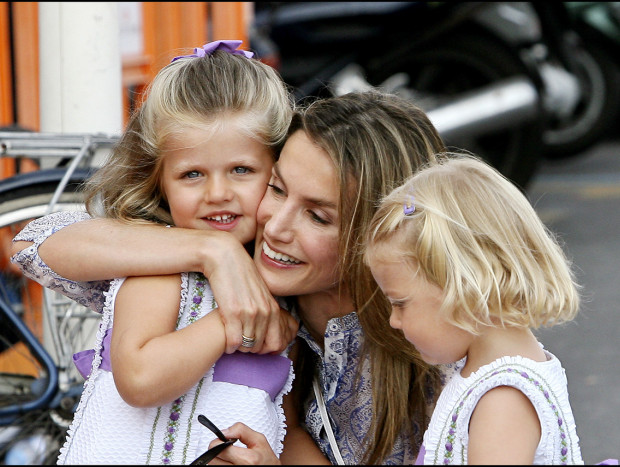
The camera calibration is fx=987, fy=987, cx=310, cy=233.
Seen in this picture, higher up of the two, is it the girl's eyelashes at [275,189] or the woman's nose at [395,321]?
the girl's eyelashes at [275,189]

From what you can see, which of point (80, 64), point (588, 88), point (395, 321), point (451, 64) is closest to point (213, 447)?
point (395, 321)

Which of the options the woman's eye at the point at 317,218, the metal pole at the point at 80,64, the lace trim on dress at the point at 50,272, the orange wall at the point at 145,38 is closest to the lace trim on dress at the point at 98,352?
the lace trim on dress at the point at 50,272

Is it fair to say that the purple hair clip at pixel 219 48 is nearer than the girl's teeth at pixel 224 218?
No

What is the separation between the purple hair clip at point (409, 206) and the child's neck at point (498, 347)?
24cm

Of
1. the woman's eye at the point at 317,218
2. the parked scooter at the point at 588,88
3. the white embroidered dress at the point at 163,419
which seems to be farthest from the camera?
the parked scooter at the point at 588,88

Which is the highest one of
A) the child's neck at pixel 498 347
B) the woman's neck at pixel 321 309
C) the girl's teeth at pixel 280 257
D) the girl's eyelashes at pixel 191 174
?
the girl's eyelashes at pixel 191 174

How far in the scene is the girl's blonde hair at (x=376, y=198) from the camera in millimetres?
1940

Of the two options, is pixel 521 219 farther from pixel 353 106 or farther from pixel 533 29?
pixel 533 29

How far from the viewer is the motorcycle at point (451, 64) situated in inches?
187

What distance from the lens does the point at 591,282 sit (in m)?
Answer: 4.69

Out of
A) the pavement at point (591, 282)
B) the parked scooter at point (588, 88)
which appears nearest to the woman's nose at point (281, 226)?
the pavement at point (591, 282)

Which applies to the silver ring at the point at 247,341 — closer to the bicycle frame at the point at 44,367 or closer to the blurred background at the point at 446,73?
the bicycle frame at the point at 44,367

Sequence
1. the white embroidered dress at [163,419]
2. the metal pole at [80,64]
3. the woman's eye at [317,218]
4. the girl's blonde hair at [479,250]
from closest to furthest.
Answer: the girl's blonde hair at [479,250], the white embroidered dress at [163,419], the woman's eye at [317,218], the metal pole at [80,64]

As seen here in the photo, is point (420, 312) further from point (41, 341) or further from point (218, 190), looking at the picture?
point (41, 341)
